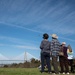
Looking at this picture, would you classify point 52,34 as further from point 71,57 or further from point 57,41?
point 71,57

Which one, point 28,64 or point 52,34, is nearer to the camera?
point 52,34

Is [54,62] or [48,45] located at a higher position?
[48,45]

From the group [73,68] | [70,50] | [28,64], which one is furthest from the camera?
[28,64]

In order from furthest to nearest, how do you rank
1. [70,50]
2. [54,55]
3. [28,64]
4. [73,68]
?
[28,64] < [73,68] < [70,50] < [54,55]

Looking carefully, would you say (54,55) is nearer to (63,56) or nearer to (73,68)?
(63,56)

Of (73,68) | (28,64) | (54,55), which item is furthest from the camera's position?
(28,64)

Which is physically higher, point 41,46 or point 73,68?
point 41,46

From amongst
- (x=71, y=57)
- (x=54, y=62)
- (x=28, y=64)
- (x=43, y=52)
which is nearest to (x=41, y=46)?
(x=43, y=52)

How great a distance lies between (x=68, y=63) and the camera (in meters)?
14.1

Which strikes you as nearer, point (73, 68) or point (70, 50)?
point (70, 50)

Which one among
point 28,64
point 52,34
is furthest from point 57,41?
point 28,64

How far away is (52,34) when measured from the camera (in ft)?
42.3

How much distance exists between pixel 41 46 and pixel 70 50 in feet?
6.30

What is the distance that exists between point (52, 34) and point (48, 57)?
133 cm
